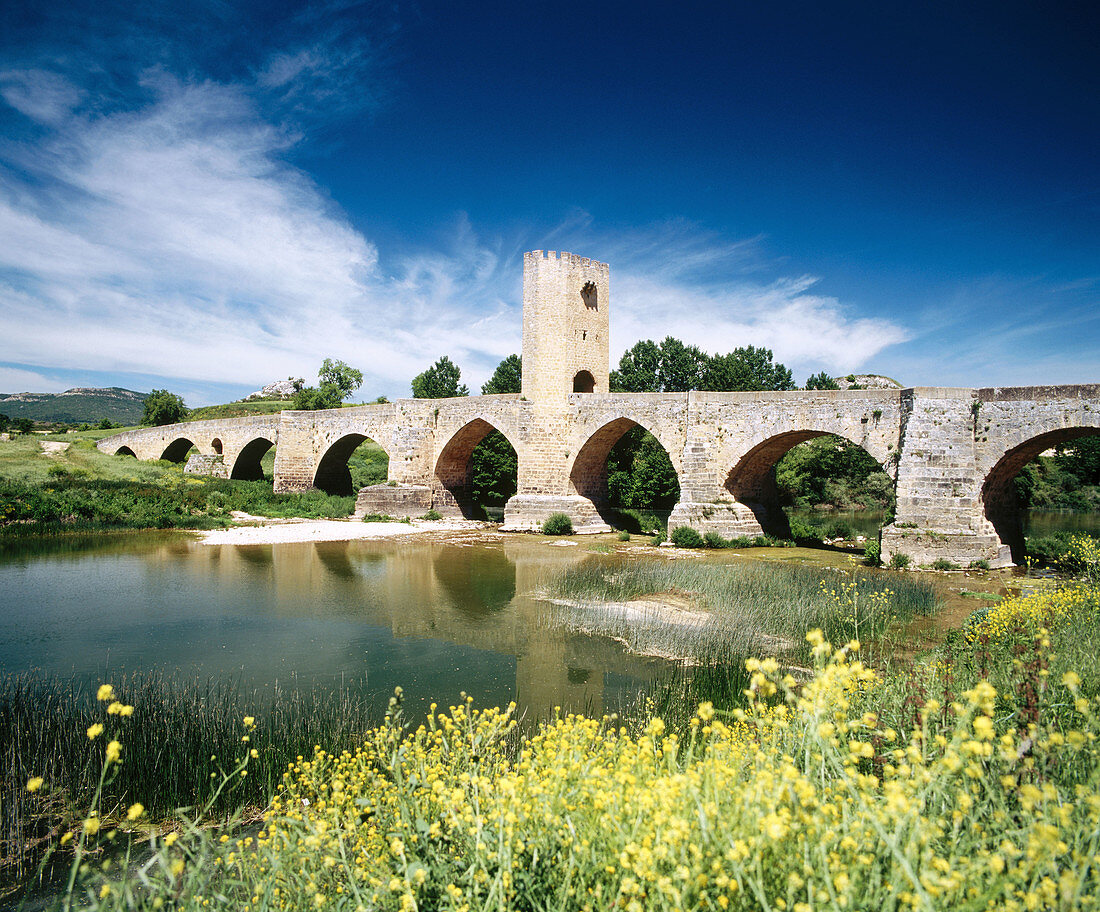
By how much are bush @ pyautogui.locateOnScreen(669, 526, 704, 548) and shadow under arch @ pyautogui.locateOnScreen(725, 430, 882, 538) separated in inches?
69.6

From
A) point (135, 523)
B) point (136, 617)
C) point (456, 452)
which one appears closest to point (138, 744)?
point (136, 617)

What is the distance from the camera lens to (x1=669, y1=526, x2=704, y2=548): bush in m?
17.9

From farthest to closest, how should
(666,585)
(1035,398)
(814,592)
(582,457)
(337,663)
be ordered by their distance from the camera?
(582,457), (1035,398), (666,585), (814,592), (337,663)

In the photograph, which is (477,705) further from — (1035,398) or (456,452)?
(456,452)

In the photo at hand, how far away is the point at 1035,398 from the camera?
13797 mm

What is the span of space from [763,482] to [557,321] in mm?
8064

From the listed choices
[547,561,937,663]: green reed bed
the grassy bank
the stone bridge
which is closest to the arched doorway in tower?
the stone bridge

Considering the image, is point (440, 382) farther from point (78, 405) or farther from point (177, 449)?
point (78, 405)

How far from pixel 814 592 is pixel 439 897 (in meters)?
9.54

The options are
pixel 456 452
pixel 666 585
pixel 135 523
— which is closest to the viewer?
pixel 666 585

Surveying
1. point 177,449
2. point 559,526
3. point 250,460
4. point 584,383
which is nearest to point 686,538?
point 559,526

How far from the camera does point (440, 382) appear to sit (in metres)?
50.4

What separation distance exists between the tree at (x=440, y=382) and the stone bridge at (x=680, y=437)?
18983 millimetres

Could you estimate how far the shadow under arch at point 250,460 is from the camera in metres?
32.9
